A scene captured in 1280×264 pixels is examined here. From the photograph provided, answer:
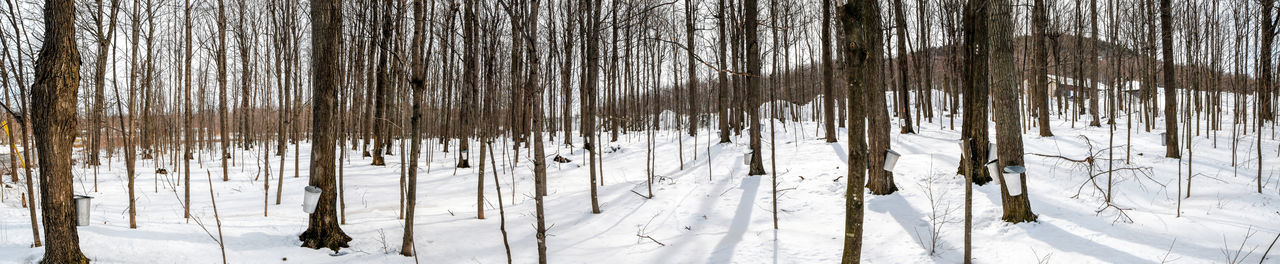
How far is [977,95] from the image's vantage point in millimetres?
5812

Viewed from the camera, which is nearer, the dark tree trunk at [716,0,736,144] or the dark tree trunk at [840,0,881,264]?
the dark tree trunk at [840,0,881,264]

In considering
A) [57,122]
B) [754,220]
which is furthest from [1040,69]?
[57,122]

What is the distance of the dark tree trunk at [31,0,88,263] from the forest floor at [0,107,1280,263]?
45 centimetres

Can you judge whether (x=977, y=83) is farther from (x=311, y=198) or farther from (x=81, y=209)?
(x=81, y=209)

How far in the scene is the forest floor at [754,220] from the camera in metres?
4.59

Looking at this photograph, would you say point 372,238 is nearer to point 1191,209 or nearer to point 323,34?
point 323,34

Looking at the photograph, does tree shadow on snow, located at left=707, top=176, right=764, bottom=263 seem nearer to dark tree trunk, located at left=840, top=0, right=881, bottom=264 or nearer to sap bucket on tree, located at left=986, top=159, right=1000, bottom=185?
dark tree trunk, located at left=840, top=0, right=881, bottom=264

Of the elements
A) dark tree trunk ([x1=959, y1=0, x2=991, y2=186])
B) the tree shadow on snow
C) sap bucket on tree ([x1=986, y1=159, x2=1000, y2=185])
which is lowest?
the tree shadow on snow

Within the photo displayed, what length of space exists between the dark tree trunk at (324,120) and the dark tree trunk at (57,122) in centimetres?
156

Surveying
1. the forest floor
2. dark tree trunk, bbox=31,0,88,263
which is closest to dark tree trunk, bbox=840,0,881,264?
the forest floor

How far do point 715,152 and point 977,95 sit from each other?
6711 mm

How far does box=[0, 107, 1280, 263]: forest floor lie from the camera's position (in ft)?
15.1

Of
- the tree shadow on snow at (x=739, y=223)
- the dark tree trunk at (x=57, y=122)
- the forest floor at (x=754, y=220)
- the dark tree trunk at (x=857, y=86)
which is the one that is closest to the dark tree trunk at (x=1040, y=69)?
the forest floor at (x=754, y=220)

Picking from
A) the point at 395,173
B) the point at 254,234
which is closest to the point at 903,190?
the point at 254,234
